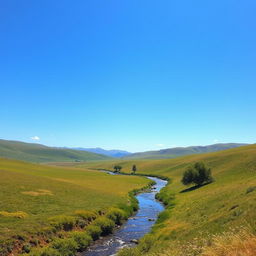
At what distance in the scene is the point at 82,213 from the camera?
1411 inches

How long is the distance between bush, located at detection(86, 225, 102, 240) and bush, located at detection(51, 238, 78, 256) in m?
4.33

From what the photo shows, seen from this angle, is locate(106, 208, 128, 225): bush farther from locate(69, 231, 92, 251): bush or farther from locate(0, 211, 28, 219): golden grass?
locate(0, 211, 28, 219): golden grass

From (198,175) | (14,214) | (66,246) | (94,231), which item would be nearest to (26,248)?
(66,246)

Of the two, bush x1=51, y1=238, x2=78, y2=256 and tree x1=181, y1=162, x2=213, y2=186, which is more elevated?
tree x1=181, y1=162, x2=213, y2=186

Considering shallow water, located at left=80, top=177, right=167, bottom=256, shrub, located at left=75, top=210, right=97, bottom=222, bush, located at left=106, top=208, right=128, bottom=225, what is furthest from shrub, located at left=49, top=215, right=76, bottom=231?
bush, located at left=106, top=208, right=128, bottom=225

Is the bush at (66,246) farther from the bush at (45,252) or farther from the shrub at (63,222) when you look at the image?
the shrub at (63,222)

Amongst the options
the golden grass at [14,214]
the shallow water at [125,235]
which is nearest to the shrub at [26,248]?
the shallow water at [125,235]

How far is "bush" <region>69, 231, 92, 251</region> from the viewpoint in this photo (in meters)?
26.0

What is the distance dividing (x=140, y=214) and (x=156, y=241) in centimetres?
2060

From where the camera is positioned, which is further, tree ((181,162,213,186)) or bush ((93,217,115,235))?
tree ((181,162,213,186))

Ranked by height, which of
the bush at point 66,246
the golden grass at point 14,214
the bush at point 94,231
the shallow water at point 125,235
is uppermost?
the golden grass at point 14,214

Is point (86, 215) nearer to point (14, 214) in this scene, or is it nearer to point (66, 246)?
point (14, 214)

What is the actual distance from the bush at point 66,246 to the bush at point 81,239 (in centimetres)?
76

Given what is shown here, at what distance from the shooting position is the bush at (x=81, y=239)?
25962mm
